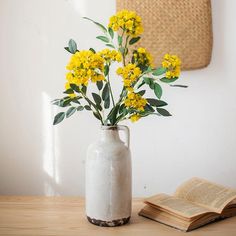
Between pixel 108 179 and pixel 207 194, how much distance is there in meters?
0.33

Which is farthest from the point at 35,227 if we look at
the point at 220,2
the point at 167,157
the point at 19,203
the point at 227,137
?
the point at 220,2

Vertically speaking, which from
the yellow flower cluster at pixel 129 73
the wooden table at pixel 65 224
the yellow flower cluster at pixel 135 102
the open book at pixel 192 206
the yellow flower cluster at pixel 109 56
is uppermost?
the yellow flower cluster at pixel 109 56

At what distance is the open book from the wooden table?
0.02 m

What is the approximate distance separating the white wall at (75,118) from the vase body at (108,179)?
388 millimetres

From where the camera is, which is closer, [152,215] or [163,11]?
[152,215]

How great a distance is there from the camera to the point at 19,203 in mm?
1265

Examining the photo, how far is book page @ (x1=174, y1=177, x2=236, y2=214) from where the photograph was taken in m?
1.11

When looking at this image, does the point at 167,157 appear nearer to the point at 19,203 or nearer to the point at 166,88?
the point at 166,88

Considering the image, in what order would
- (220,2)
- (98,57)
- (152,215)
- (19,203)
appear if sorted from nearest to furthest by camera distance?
1. (98,57)
2. (152,215)
3. (19,203)
4. (220,2)

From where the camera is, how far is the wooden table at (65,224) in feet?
3.31

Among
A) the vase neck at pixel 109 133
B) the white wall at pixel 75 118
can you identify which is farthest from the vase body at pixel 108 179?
the white wall at pixel 75 118

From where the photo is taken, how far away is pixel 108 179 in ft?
3.38

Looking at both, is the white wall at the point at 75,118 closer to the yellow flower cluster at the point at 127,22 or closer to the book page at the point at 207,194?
the book page at the point at 207,194

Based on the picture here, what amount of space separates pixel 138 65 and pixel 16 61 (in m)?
0.60
